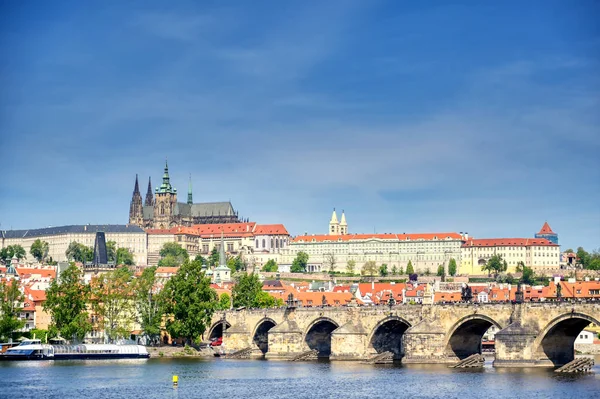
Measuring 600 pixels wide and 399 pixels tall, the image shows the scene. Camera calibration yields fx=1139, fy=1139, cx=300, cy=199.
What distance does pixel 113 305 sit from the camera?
99125mm

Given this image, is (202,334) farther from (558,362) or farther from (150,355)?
(558,362)

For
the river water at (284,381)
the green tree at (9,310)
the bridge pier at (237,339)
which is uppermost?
the green tree at (9,310)

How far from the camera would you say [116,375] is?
75.4 m

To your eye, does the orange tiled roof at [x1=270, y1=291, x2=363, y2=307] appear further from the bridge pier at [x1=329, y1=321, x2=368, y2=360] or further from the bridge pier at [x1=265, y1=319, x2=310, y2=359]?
the bridge pier at [x1=329, y1=321, x2=368, y2=360]

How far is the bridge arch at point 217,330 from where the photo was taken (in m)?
103

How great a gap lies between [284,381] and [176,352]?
85.0ft

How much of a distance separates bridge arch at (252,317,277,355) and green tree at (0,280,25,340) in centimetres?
1999

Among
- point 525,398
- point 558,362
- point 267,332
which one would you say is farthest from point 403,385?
point 267,332

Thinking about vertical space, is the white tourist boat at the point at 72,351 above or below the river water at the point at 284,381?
above

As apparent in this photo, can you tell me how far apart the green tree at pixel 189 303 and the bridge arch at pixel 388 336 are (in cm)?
1617

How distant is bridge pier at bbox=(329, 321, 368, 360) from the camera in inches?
3403

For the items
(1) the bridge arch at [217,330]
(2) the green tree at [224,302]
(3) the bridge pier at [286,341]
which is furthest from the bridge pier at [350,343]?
(2) the green tree at [224,302]

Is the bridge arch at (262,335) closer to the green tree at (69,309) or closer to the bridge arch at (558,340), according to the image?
the green tree at (69,309)

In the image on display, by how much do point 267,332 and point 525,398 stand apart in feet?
138
